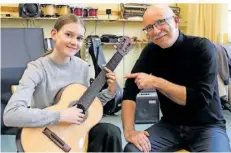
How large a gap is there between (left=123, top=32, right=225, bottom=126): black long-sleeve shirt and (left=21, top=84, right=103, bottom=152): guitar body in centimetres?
27

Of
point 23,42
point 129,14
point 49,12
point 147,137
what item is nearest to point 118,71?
point 129,14

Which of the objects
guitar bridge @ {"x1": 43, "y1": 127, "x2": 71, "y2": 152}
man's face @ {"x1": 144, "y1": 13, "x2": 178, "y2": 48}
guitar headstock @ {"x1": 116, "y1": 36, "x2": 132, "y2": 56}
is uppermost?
man's face @ {"x1": 144, "y1": 13, "x2": 178, "y2": 48}

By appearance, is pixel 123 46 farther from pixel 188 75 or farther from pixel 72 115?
pixel 72 115

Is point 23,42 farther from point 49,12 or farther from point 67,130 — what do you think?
point 49,12

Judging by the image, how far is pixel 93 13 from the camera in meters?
4.52

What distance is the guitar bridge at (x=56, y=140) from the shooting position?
1495 mm

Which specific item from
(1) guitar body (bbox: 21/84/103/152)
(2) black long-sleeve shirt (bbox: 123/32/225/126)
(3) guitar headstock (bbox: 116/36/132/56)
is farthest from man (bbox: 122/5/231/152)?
Result: (1) guitar body (bbox: 21/84/103/152)

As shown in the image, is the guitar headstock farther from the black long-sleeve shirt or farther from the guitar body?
the guitar body

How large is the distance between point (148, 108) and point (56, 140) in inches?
88.2

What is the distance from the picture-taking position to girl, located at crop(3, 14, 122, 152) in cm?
145

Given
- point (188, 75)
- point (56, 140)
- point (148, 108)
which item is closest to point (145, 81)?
point (188, 75)

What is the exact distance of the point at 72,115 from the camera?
1.53m

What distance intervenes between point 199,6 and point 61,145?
367 centimetres

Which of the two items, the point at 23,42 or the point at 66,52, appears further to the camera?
the point at 23,42
